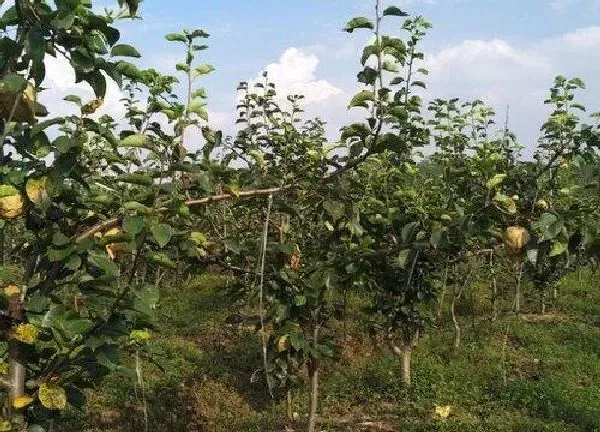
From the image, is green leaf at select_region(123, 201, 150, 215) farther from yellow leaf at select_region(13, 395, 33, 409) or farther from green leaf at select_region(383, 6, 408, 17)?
green leaf at select_region(383, 6, 408, 17)

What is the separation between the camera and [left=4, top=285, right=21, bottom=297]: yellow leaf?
7.21ft

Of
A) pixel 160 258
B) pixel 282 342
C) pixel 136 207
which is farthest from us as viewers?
pixel 282 342

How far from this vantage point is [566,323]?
992 centimetres

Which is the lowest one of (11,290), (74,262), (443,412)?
(443,412)

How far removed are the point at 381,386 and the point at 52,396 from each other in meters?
5.73

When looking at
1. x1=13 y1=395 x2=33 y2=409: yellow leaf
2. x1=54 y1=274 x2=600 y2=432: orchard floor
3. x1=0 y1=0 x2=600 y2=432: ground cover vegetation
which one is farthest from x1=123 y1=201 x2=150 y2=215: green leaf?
x1=54 y1=274 x2=600 y2=432: orchard floor

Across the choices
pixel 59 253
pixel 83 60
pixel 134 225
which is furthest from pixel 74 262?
pixel 83 60

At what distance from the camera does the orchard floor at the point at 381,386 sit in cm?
647

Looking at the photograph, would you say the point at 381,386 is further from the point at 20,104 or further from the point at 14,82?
the point at 14,82

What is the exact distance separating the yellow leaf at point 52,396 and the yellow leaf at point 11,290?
1.05 feet

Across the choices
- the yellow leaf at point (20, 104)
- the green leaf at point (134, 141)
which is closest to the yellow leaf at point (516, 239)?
the green leaf at point (134, 141)

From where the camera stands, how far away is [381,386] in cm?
749

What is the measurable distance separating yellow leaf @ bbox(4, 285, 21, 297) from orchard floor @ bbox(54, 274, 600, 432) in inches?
135

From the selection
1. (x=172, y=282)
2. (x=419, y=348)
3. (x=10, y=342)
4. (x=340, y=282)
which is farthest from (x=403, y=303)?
(x=172, y=282)
